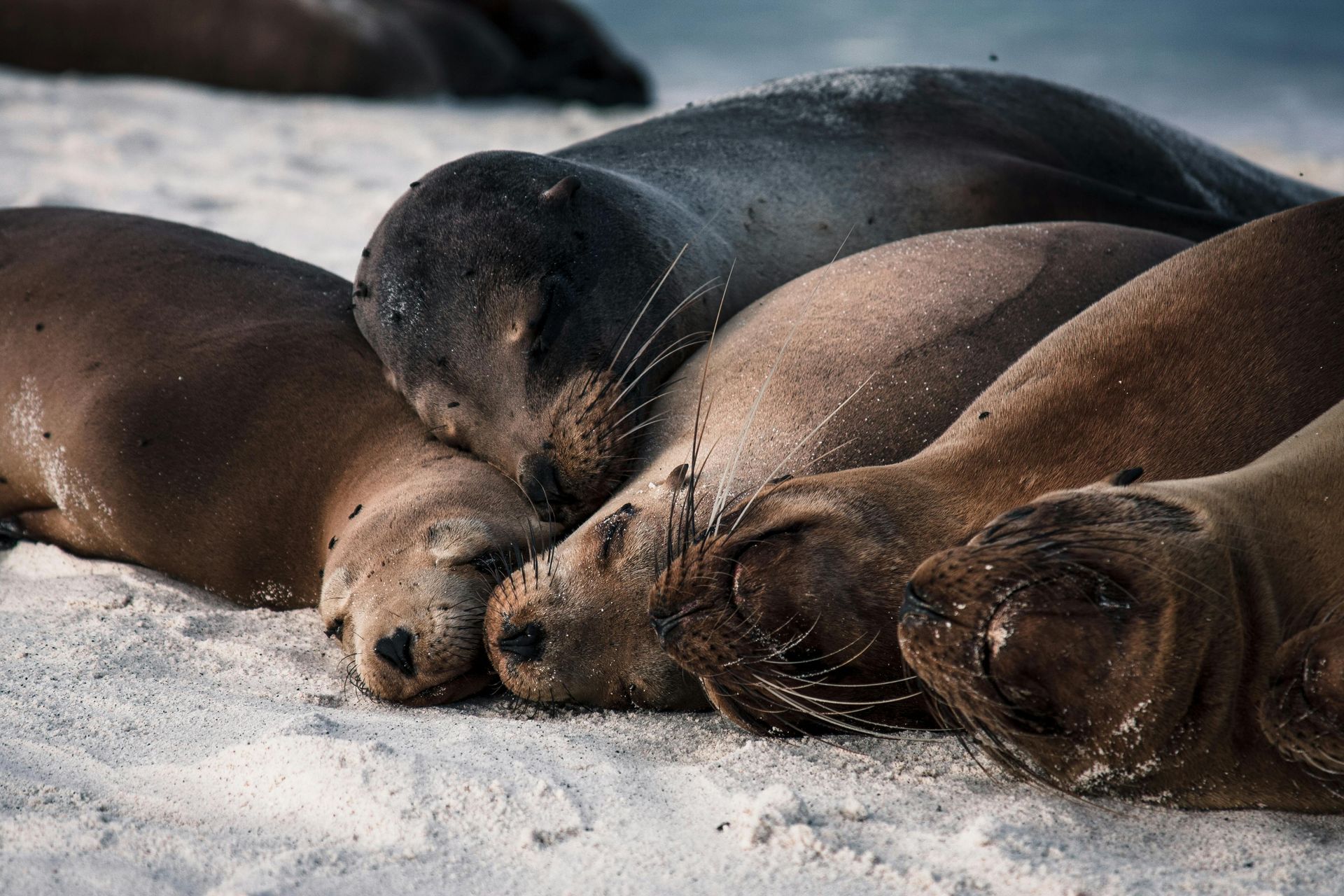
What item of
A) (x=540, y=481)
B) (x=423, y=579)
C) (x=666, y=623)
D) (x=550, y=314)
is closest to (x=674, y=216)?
(x=550, y=314)

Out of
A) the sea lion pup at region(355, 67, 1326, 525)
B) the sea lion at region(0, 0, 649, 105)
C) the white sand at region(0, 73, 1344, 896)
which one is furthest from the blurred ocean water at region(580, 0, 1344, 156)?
the white sand at region(0, 73, 1344, 896)

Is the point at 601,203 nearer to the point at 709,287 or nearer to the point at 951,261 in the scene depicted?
the point at 709,287

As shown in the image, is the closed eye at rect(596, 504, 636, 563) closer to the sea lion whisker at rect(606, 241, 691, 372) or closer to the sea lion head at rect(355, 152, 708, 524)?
the sea lion head at rect(355, 152, 708, 524)

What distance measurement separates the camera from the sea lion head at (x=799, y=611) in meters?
2.35

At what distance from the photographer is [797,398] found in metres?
3.13

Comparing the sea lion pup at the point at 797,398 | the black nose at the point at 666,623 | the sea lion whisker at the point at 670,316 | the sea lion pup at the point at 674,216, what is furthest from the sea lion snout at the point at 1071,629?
the sea lion whisker at the point at 670,316

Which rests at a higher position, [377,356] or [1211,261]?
[1211,261]

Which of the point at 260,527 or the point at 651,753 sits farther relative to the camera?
the point at 260,527

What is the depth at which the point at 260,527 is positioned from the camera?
3.62 m

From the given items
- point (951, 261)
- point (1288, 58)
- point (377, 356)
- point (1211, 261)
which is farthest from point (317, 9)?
point (1288, 58)

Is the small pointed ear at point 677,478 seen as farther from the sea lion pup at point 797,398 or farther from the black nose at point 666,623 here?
the black nose at point 666,623

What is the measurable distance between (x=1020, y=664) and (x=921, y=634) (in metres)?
0.15

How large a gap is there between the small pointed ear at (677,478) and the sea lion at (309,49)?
26.1 ft

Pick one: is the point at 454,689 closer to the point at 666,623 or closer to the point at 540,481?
the point at 540,481
